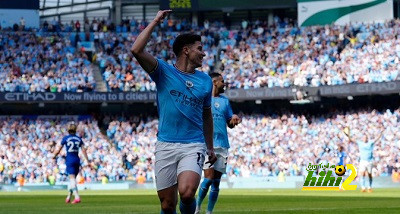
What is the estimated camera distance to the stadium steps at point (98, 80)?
2469 inches

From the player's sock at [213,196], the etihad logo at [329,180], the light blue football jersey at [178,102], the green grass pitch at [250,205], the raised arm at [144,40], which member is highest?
the raised arm at [144,40]

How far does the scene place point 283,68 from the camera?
60375 mm

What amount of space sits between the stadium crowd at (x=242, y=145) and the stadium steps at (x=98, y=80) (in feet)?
10.1

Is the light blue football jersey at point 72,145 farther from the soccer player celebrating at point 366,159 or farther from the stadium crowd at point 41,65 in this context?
the stadium crowd at point 41,65

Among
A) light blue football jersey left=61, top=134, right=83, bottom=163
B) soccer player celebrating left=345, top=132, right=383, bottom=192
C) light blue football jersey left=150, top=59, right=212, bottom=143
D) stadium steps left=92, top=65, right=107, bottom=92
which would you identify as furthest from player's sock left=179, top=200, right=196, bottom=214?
stadium steps left=92, top=65, right=107, bottom=92

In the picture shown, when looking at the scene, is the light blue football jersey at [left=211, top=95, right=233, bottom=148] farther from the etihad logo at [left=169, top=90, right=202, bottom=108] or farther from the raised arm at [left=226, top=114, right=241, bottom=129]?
the etihad logo at [left=169, top=90, right=202, bottom=108]

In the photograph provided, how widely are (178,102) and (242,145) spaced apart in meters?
44.7

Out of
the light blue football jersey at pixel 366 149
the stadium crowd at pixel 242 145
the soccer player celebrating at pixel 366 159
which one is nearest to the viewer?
the soccer player celebrating at pixel 366 159

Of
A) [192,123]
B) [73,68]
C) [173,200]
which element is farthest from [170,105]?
[73,68]

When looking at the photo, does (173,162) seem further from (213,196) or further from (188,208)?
(213,196)

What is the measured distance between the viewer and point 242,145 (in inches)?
2192

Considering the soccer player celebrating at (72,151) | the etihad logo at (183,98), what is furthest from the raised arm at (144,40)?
the soccer player celebrating at (72,151)

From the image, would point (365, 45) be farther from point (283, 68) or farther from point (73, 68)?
point (73, 68)

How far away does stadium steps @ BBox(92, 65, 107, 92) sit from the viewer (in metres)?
Result: 62.7
